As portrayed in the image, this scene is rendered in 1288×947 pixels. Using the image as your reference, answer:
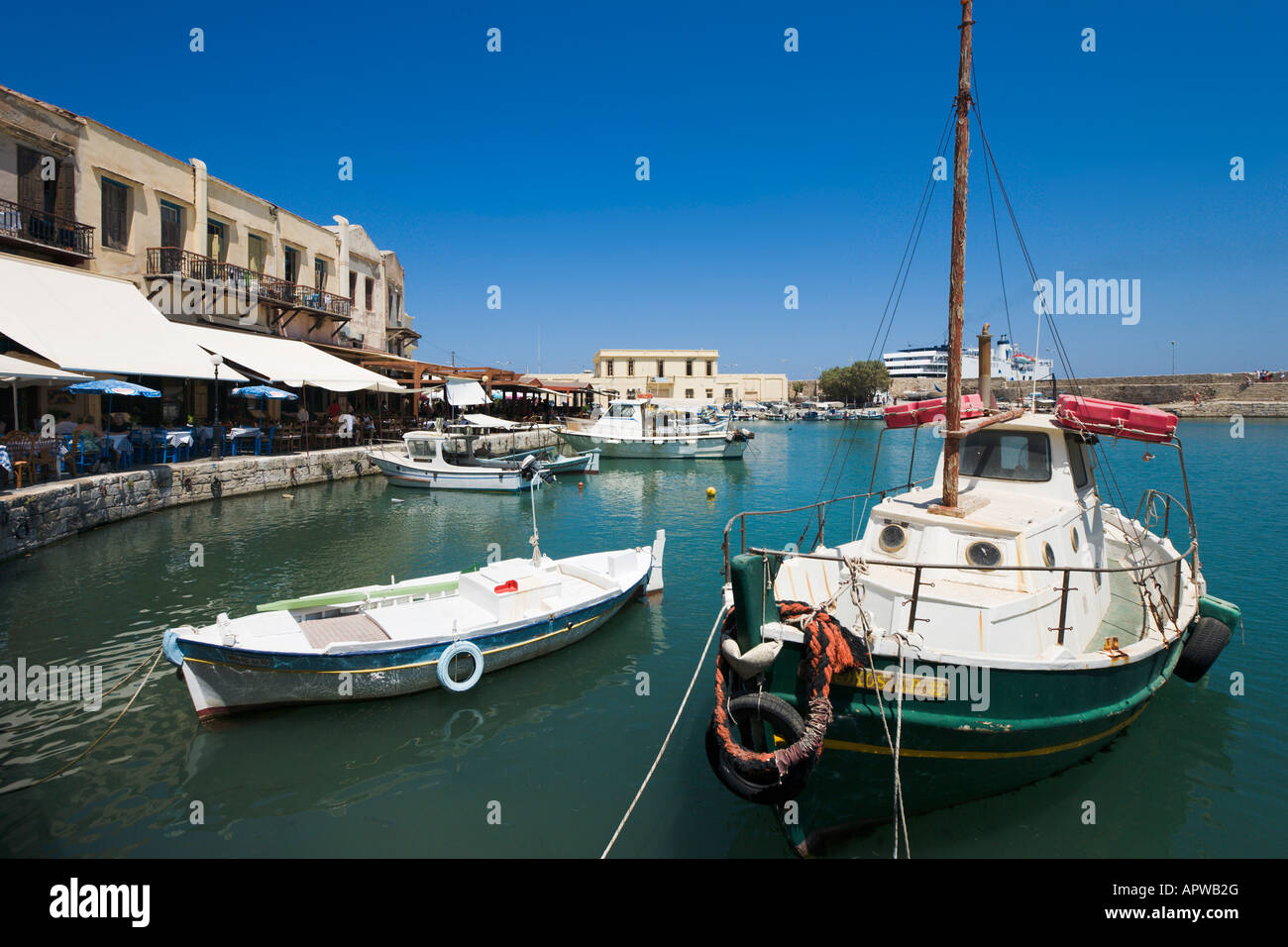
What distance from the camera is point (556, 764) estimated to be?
8.20 metres

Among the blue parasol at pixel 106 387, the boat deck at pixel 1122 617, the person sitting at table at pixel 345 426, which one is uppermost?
the blue parasol at pixel 106 387

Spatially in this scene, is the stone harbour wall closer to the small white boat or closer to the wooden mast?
the small white boat

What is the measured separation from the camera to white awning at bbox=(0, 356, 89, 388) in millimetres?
15105

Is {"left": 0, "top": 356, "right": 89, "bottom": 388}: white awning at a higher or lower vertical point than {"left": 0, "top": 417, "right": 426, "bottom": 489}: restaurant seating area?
higher

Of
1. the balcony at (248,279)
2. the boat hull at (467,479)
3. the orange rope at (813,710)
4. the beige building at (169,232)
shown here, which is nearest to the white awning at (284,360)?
the beige building at (169,232)

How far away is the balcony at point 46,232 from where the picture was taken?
20.3 meters

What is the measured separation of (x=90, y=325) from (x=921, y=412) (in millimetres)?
24250

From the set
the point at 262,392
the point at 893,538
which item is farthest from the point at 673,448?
the point at 893,538

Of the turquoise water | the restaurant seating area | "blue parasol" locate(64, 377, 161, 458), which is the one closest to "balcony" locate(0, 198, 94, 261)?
"blue parasol" locate(64, 377, 161, 458)

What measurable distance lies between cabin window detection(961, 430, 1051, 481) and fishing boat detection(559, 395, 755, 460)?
3535 cm

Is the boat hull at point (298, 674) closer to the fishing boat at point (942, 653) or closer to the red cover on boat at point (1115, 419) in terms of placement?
the fishing boat at point (942, 653)

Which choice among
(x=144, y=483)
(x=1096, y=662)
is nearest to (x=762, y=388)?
(x=144, y=483)

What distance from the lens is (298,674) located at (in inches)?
349

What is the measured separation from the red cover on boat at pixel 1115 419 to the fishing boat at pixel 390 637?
7990mm
